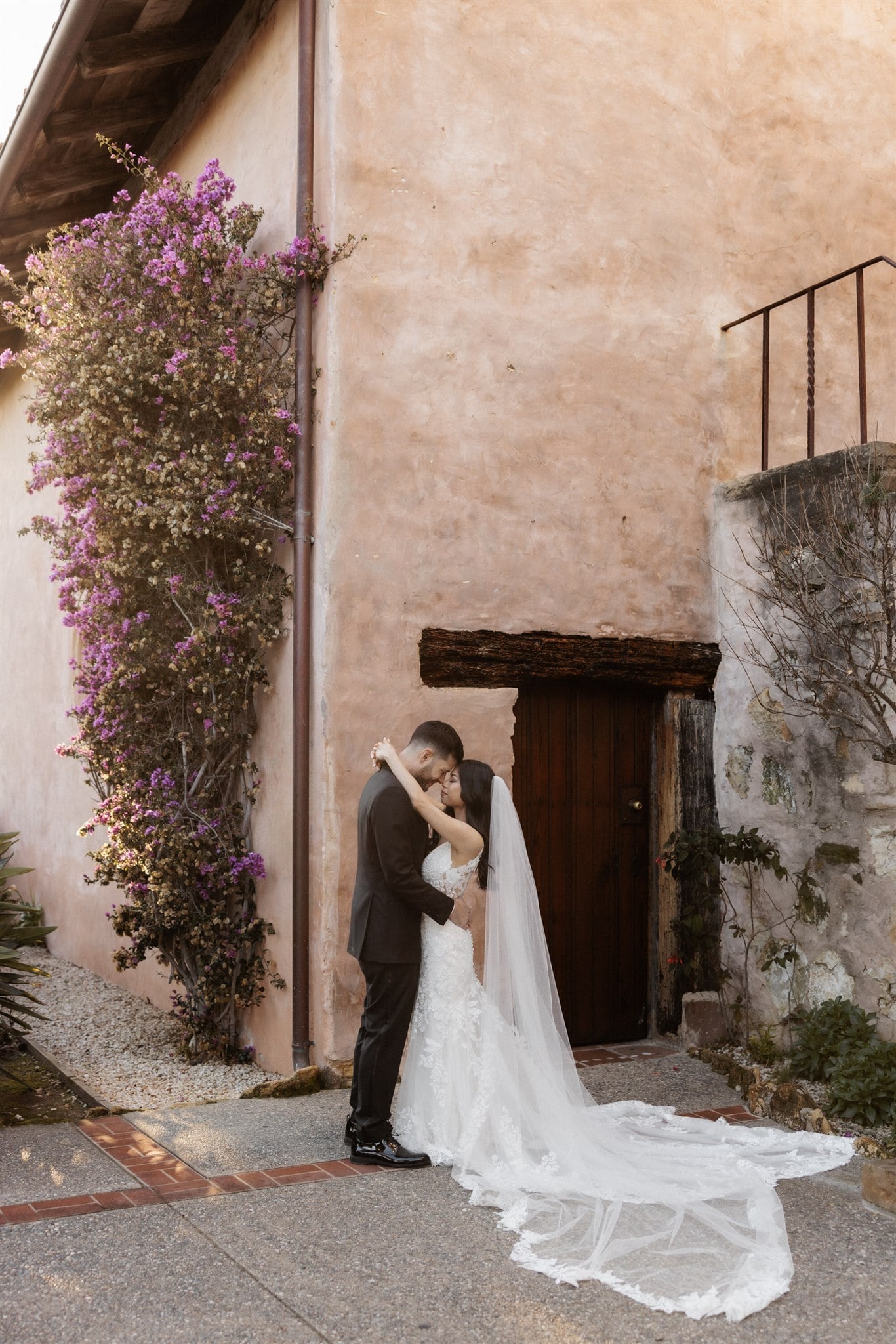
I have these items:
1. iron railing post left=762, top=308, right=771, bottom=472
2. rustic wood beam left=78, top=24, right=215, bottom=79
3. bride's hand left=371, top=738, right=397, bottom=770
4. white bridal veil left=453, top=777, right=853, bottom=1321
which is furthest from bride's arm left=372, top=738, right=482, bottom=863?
rustic wood beam left=78, top=24, right=215, bottom=79

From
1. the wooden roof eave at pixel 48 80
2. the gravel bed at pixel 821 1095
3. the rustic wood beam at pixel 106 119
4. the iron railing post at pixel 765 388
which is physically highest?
the rustic wood beam at pixel 106 119

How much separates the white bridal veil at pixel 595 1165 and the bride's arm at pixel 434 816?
129 mm

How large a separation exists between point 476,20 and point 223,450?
104 inches

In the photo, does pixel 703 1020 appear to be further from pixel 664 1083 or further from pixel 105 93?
pixel 105 93

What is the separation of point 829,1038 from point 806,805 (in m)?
1.12

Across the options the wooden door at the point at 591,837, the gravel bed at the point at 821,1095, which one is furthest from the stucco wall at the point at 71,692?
the gravel bed at the point at 821,1095

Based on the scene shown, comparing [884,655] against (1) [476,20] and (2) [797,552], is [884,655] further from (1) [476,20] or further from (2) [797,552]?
(1) [476,20]

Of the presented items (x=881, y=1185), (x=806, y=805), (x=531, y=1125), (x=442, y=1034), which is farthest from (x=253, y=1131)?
(x=806, y=805)

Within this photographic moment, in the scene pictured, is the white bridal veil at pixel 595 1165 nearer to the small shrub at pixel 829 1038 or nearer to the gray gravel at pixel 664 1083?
the gray gravel at pixel 664 1083

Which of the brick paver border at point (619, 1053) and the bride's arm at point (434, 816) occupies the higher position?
the bride's arm at point (434, 816)

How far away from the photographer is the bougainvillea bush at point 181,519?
6.05m

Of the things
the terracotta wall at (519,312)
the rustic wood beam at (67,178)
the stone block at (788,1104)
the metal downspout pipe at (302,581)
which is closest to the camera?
the stone block at (788,1104)

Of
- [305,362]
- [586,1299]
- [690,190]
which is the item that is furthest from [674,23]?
[586,1299]

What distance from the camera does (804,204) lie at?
735cm
